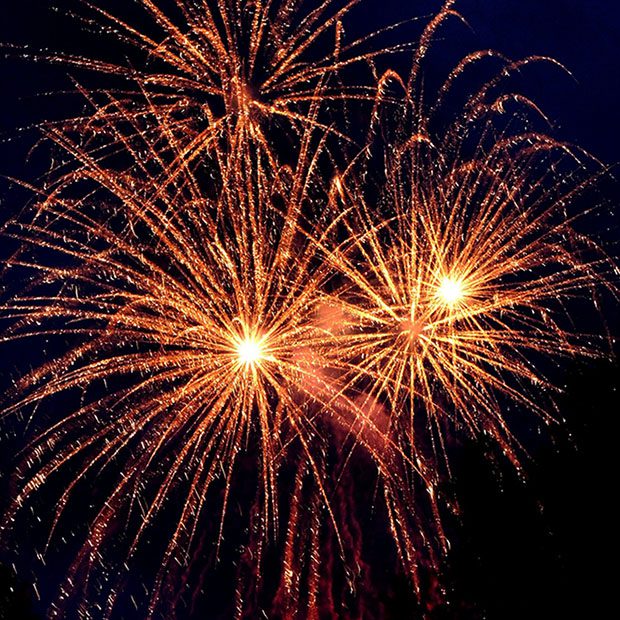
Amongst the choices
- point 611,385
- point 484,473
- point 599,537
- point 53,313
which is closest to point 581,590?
point 599,537

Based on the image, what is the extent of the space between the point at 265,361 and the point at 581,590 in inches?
233

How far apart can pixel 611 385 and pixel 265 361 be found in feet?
19.9

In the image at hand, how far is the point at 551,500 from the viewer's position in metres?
10.2

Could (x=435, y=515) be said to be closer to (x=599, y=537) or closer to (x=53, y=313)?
(x=599, y=537)

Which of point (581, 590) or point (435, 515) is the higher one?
point (435, 515)

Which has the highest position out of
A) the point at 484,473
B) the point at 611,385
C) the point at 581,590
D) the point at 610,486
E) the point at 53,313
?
the point at 53,313

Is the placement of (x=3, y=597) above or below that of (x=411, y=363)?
below

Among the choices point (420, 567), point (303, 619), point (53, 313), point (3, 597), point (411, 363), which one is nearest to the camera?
point (3, 597)

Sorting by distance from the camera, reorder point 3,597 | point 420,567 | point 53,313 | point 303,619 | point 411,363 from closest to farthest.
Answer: point 3,597
point 53,313
point 411,363
point 303,619
point 420,567

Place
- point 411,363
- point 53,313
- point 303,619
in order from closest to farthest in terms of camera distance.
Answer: point 53,313 → point 411,363 → point 303,619

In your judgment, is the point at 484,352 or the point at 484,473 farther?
the point at 484,473

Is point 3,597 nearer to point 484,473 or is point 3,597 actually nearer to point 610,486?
point 484,473

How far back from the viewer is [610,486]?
955 cm

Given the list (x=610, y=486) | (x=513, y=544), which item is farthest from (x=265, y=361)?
(x=610, y=486)
